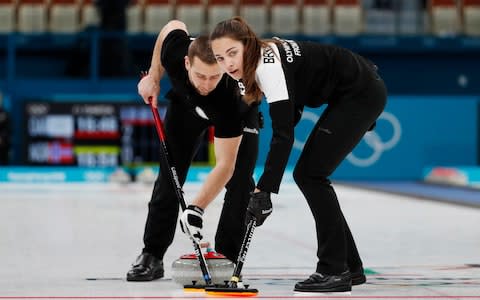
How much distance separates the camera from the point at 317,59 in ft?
15.8

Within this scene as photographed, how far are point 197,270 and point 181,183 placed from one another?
544mm

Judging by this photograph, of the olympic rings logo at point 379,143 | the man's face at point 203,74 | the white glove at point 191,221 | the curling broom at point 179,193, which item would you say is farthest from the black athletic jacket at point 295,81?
the olympic rings logo at point 379,143

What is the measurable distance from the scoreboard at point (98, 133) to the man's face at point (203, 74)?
11651mm

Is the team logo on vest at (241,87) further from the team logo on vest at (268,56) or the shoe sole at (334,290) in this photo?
the shoe sole at (334,290)

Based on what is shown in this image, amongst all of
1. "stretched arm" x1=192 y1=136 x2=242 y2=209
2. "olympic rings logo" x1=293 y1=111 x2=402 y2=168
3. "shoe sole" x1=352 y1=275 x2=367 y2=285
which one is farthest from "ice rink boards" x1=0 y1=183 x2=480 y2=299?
"olympic rings logo" x1=293 y1=111 x2=402 y2=168

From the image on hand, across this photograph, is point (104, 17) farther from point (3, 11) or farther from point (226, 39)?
point (226, 39)

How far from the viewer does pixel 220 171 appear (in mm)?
5133

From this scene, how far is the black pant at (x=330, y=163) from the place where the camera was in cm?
484

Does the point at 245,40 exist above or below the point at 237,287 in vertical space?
above

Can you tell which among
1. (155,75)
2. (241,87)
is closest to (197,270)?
(241,87)

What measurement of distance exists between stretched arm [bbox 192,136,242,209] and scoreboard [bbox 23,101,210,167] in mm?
11460

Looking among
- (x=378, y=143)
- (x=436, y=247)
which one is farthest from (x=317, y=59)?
(x=378, y=143)

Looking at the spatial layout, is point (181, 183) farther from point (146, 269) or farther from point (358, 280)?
point (358, 280)

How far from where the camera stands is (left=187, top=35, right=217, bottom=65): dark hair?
15.9 feet
